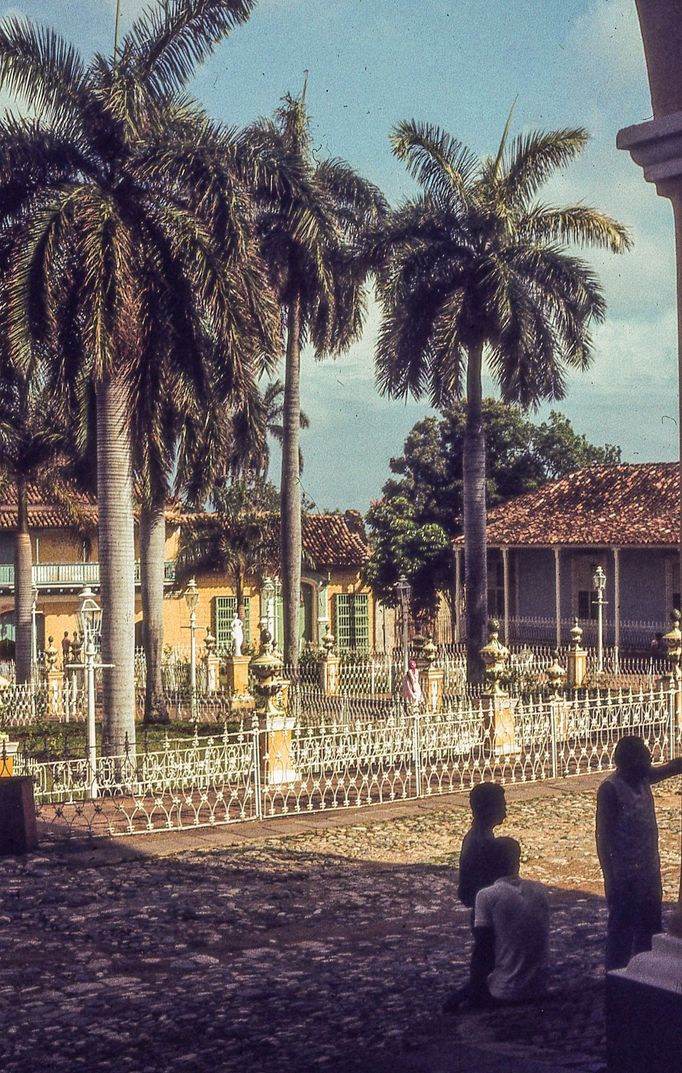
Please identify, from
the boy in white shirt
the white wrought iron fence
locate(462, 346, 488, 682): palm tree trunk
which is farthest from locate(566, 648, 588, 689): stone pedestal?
the boy in white shirt

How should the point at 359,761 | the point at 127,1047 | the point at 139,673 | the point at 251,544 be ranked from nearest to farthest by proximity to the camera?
the point at 127,1047 → the point at 359,761 → the point at 139,673 → the point at 251,544

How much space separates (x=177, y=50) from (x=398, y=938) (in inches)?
461

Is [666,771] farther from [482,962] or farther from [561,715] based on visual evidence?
[561,715]

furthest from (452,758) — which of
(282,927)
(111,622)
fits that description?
(282,927)

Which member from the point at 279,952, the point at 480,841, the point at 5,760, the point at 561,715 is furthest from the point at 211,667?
the point at 480,841

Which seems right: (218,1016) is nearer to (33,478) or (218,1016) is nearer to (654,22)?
(654,22)

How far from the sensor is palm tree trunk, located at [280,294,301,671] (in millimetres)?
25328

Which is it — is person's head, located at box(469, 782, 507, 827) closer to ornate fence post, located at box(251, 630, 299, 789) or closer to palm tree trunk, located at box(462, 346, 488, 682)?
ornate fence post, located at box(251, 630, 299, 789)

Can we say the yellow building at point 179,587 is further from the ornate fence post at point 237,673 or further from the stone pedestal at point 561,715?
the stone pedestal at point 561,715

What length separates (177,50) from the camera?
16328 millimetres

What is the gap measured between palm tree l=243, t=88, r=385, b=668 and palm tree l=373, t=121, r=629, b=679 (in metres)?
1.27

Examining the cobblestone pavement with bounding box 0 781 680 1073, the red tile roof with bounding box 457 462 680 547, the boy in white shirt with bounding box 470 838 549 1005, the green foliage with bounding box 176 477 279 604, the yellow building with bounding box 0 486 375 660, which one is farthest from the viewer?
the yellow building with bounding box 0 486 375 660

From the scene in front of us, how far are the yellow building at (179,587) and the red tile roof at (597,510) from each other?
19.6 feet

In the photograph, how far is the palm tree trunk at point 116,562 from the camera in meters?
16.1
